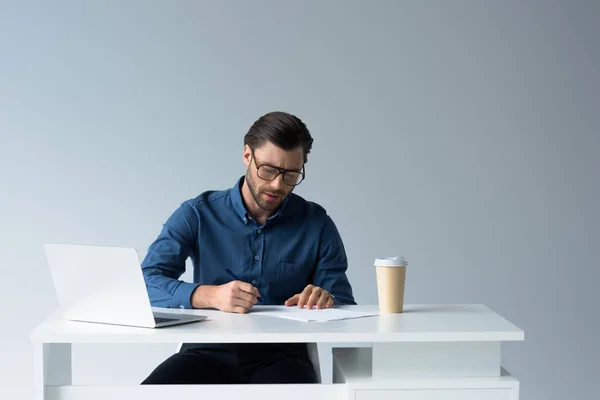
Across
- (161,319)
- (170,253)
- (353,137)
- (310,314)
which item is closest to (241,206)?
(170,253)

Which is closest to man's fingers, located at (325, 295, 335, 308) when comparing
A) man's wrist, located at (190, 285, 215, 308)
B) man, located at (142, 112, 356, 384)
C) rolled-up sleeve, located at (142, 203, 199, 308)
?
man, located at (142, 112, 356, 384)

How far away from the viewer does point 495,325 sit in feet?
6.32

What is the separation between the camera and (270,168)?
2.45 metres

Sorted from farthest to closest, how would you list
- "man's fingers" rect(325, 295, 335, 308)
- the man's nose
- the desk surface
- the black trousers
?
the man's nose, "man's fingers" rect(325, 295, 335, 308), the black trousers, the desk surface

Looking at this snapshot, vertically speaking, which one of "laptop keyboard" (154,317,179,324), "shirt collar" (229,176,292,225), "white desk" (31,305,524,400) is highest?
"shirt collar" (229,176,292,225)

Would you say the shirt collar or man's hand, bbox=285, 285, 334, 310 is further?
the shirt collar

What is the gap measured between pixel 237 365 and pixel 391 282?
50cm

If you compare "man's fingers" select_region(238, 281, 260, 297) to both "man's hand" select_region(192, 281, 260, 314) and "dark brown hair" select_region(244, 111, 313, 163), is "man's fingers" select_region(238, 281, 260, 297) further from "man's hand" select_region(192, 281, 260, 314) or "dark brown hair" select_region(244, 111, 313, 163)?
"dark brown hair" select_region(244, 111, 313, 163)

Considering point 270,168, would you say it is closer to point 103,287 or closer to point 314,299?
point 314,299

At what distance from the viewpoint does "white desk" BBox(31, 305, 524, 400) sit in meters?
1.80

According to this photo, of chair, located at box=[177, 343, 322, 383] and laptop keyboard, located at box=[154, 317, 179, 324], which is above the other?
laptop keyboard, located at box=[154, 317, 179, 324]

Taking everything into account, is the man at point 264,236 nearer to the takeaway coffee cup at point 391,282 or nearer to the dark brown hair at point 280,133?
the dark brown hair at point 280,133

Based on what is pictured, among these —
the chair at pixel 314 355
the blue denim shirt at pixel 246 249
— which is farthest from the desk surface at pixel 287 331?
the blue denim shirt at pixel 246 249

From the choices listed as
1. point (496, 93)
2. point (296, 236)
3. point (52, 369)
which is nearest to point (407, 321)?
point (296, 236)
